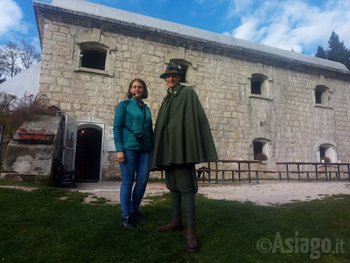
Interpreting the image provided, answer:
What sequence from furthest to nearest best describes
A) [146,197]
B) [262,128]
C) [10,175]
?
[262,128] → [10,175] → [146,197]

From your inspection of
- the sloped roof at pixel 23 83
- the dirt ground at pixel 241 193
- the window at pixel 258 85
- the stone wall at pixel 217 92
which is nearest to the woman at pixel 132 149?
the dirt ground at pixel 241 193

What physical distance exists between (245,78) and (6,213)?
11137mm

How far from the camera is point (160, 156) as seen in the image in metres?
2.98

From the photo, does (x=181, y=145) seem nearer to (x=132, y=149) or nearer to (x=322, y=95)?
(x=132, y=149)

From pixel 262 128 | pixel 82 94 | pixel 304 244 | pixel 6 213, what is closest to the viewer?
pixel 304 244

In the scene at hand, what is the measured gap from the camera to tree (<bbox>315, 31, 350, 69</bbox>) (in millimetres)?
25031

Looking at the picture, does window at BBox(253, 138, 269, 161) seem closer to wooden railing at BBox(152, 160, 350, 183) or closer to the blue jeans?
wooden railing at BBox(152, 160, 350, 183)

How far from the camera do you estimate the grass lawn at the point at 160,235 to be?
2.38 metres

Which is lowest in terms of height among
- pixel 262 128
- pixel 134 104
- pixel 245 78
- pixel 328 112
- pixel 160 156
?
pixel 160 156

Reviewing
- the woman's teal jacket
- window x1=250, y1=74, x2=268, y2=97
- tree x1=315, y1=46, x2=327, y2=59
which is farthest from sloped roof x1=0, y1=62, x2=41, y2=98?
tree x1=315, y1=46, x2=327, y2=59

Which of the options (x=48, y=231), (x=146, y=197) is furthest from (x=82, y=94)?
(x=48, y=231)

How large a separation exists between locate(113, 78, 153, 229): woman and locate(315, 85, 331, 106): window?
1359 cm

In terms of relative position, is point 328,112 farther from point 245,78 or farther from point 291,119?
point 245,78

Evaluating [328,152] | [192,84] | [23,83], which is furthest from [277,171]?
[23,83]
